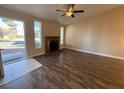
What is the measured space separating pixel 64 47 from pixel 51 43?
1.79 m

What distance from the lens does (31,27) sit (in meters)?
4.50

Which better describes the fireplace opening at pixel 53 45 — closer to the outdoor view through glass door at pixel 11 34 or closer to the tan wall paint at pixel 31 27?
the tan wall paint at pixel 31 27

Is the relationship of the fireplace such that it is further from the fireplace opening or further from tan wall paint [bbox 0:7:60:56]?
tan wall paint [bbox 0:7:60:56]

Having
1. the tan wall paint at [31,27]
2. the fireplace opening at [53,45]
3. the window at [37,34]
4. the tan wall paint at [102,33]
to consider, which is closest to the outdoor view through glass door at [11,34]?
the tan wall paint at [31,27]

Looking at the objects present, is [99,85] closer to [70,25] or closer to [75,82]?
[75,82]

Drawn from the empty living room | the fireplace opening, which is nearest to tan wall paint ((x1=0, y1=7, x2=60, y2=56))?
the empty living room

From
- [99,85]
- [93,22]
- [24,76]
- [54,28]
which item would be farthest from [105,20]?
[24,76]

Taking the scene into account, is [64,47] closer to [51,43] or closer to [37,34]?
[51,43]

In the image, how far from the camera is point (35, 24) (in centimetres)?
484

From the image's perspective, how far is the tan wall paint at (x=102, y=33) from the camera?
443 centimetres

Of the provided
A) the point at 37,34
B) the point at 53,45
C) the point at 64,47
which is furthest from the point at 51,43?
the point at 64,47
